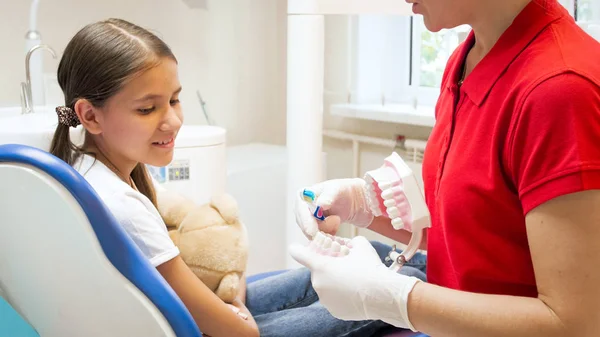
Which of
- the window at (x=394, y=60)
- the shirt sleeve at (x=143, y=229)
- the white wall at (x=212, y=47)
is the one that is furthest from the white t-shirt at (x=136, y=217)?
the window at (x=394, y=60)

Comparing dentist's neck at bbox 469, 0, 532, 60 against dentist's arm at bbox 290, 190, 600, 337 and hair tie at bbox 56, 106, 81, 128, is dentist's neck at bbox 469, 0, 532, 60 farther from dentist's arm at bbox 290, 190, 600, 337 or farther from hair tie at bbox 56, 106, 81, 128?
hair tie at bbox 56, 106, 81, 128

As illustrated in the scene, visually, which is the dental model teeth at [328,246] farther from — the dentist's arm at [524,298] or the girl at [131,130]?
the girl at [131,130]

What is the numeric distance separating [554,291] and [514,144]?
0.18 metres

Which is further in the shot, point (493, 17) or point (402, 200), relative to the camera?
point (402, 200)

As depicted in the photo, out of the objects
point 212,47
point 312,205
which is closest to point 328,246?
point 312,205

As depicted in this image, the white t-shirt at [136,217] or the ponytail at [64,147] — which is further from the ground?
the ponytail at [64,147]

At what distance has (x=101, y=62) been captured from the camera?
1205 millimetres

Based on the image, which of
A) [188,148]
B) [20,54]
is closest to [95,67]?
[188,148]

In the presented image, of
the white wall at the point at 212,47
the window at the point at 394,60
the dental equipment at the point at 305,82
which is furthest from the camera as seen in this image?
the window at the point at 394,60

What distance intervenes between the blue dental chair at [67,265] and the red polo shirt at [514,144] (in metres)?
0.44

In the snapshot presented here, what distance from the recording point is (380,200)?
1279 mm

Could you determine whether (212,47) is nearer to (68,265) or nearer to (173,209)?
(173,209)

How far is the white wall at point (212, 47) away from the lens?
2.26 metres

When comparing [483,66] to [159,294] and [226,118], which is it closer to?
[159,294]
